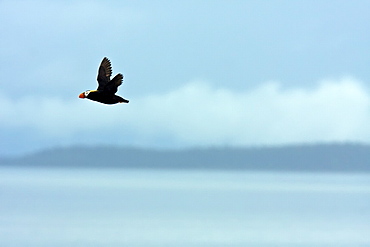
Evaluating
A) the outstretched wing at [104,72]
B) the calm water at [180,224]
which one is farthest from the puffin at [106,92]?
the calm water at [180,224]

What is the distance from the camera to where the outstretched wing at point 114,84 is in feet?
47.0

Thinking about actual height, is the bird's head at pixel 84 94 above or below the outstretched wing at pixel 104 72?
below

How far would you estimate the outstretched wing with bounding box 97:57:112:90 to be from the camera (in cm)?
1559

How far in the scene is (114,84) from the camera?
14.5 meters

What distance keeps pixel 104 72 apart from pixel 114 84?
58.4 inches

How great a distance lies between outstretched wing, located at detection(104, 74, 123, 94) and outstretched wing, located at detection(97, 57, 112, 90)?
2.66ft

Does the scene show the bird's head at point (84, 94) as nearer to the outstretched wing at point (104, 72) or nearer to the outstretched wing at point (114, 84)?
the outstretched wing at point (114, 84)

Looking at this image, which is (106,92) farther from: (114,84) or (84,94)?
(84,94)

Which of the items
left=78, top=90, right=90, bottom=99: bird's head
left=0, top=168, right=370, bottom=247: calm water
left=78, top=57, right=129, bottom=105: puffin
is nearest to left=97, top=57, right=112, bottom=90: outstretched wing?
left=78, top=57, right=129, bottom=105: puffin

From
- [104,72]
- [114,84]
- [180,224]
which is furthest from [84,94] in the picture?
[180,224]

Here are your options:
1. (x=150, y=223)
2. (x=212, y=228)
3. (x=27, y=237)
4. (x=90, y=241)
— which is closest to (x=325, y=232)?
(x=212, y=228)

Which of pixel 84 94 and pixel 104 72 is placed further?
pixel 104 72

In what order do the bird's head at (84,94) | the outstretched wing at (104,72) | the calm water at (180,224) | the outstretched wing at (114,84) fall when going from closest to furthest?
the bird's head at (84,94) → the outstretched wing at (114,84) → the outstretched wing at (104,72) → the calm water at (180,224)

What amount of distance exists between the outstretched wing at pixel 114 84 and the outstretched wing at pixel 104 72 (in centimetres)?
81
